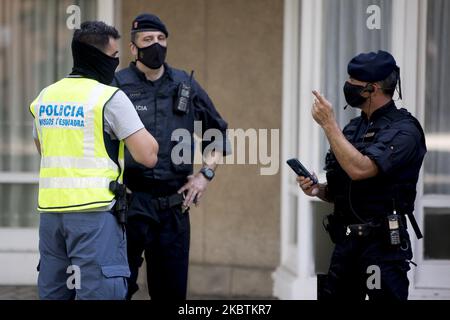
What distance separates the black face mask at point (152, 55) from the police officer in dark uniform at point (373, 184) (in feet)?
3.89

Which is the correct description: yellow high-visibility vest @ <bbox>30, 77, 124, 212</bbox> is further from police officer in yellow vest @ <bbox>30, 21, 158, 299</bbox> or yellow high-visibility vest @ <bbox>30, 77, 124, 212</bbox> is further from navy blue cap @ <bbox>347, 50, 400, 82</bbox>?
navy blue cap @ <bbox>347, 50, 400, 82</bbox>

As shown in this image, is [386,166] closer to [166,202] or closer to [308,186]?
[308,186]

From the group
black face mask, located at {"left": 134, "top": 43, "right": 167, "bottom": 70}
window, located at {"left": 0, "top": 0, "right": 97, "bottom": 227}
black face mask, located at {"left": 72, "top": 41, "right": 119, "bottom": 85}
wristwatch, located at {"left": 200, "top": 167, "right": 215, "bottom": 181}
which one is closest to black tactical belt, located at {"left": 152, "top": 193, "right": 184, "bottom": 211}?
wristwatch, located at {"left": 200, "top": 167, "right": 215, "bottom": 181}

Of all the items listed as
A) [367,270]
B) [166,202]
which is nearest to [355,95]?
[367,270]

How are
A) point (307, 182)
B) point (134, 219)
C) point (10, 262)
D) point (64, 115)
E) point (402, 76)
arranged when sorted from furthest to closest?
point (10, 262)
point (402, 76)
point (134, 219)
point (307, 182)
point (64, 115)

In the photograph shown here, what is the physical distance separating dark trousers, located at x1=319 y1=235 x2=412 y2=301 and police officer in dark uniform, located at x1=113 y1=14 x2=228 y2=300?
1.04 m

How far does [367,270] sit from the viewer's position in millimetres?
4496

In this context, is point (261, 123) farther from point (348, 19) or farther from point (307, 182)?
point (307, 182)

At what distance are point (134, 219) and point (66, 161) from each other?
3.33ft

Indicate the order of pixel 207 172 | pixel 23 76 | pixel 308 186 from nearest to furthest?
pixel 308 186 < pixel 207 172 < pixel 23 76

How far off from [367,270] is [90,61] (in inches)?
68.2

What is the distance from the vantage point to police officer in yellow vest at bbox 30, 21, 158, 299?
4215 mm
